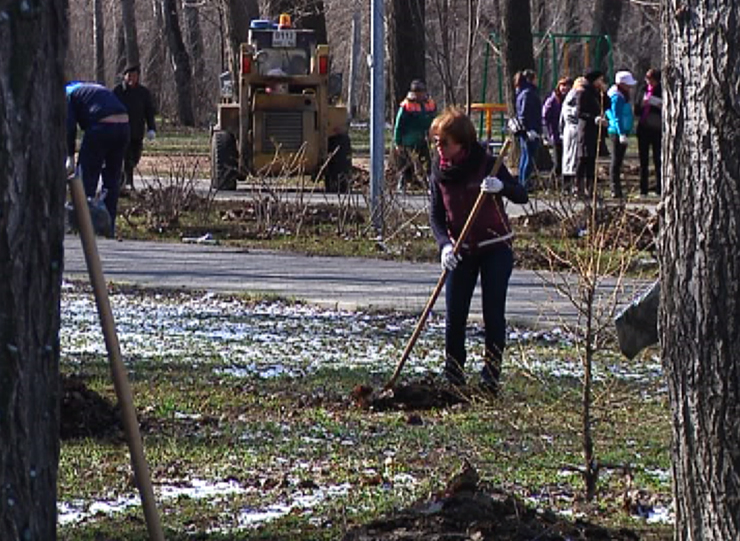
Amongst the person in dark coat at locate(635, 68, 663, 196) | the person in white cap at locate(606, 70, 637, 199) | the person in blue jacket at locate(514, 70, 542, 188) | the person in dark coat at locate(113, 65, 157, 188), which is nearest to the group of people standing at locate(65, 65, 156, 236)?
the person in dark coat at locate(113, 65, 157, 188)

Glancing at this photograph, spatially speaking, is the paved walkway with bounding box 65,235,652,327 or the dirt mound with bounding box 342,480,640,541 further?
the paved walkway with bounding box 65,235,652,327

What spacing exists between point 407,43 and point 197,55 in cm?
2730

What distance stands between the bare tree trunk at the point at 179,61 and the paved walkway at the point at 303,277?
29.1 metres

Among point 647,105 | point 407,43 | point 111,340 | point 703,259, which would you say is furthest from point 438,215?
point 407,43

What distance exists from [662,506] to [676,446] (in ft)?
5.75

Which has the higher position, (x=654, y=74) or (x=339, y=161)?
(x=654, y=74)

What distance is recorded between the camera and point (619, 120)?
23.0m

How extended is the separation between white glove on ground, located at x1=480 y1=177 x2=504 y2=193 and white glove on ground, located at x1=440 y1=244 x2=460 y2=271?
1.55ft

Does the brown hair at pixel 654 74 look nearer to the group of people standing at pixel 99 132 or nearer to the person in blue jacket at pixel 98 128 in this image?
the group of people standing at pixel 99 132

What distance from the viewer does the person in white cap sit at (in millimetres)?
22062

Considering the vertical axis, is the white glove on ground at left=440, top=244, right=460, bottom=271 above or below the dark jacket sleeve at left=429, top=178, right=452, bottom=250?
below

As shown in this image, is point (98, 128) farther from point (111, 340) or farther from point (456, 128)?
point (111, 340)

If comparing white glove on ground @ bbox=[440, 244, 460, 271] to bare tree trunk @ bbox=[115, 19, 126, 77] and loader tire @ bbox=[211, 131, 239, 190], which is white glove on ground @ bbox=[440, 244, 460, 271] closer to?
loader tire @ bbox=[211, 131, 239, 190]

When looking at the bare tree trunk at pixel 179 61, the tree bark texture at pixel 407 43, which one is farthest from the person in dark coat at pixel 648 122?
the bare tree trunk at pixel 179 61
